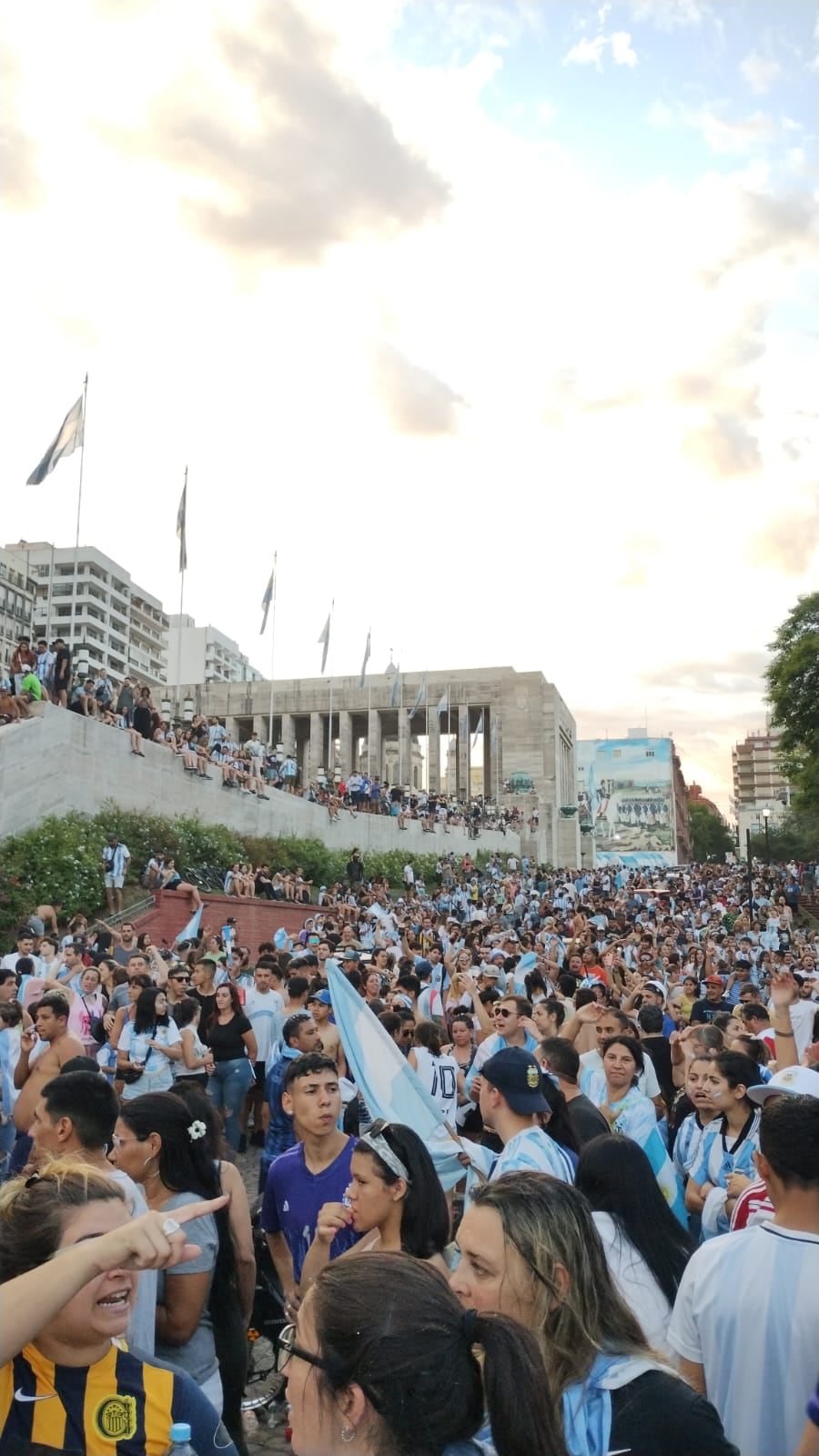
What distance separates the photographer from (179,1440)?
242cm

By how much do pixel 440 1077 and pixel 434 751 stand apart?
2772 inches

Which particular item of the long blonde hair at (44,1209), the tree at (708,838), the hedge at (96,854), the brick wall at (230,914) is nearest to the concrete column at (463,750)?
the hedge at (96,854)

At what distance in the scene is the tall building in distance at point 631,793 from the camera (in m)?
112

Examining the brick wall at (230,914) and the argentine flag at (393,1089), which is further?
the brick wall at (230,914)

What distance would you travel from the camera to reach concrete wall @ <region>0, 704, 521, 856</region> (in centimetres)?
2184

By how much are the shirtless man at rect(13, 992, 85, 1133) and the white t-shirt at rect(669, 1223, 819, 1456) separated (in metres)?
4.02

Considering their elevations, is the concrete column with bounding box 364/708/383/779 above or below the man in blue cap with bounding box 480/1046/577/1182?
above

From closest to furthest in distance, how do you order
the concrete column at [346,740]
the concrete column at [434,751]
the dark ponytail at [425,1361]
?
the dark ponytail at [425,1361]
the concrete column at [434,751]
the concrete column at [346,740]

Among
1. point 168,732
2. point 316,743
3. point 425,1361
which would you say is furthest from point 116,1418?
point 316,743

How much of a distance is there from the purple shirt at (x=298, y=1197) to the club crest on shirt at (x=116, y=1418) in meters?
2.06

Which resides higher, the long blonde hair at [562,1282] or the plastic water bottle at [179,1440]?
the long blonde hair at [562,1282]

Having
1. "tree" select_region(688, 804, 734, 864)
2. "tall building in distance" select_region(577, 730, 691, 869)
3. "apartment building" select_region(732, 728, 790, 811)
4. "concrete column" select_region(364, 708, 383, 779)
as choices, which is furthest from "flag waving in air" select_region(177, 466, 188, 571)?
"apartment building" select_region(732, 728, 790, 811)

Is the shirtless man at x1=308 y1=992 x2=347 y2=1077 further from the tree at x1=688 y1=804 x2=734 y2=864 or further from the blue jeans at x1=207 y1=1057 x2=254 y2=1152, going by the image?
the tree at x1=688 y1=804 x2=734 y2=864

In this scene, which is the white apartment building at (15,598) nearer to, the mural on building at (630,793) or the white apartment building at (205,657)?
the white apartment building at (205,657)
